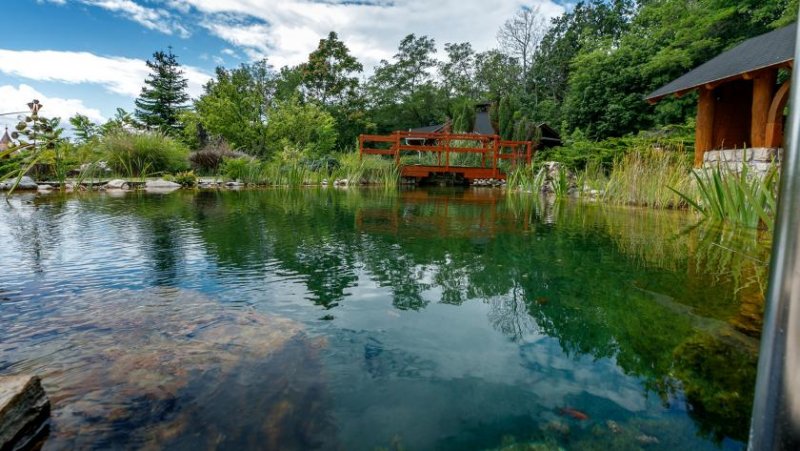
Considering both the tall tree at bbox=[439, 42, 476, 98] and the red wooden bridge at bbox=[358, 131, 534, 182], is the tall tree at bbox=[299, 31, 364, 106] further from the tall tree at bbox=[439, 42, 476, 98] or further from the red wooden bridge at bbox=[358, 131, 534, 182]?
the red wooden bridge at bbox=[358, 131, 534, 182]

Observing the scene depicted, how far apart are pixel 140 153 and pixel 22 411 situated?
1288 cm

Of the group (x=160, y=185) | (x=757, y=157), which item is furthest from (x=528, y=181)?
(x=160, y=185)

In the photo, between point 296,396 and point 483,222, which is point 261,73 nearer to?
point 483,222

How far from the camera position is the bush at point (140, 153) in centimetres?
1138

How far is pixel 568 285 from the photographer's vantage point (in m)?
2.31

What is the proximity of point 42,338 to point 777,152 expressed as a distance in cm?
849

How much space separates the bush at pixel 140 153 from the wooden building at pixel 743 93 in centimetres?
1266

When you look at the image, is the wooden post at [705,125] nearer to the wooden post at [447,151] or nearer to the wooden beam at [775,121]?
the wooden beam at [775,121]

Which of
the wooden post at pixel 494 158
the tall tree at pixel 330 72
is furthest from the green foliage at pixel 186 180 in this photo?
the tall tree at pixel 330 72

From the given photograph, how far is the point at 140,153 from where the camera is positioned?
38.7 feet

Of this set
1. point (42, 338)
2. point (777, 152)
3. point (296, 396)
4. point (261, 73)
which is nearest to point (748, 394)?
point (296, 396)

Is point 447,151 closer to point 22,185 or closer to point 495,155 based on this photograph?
point 495,155

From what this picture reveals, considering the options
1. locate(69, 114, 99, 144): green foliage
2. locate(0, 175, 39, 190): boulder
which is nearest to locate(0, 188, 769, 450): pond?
locate(0, 175, 39, 190): boulder

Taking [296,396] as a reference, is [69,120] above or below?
above
